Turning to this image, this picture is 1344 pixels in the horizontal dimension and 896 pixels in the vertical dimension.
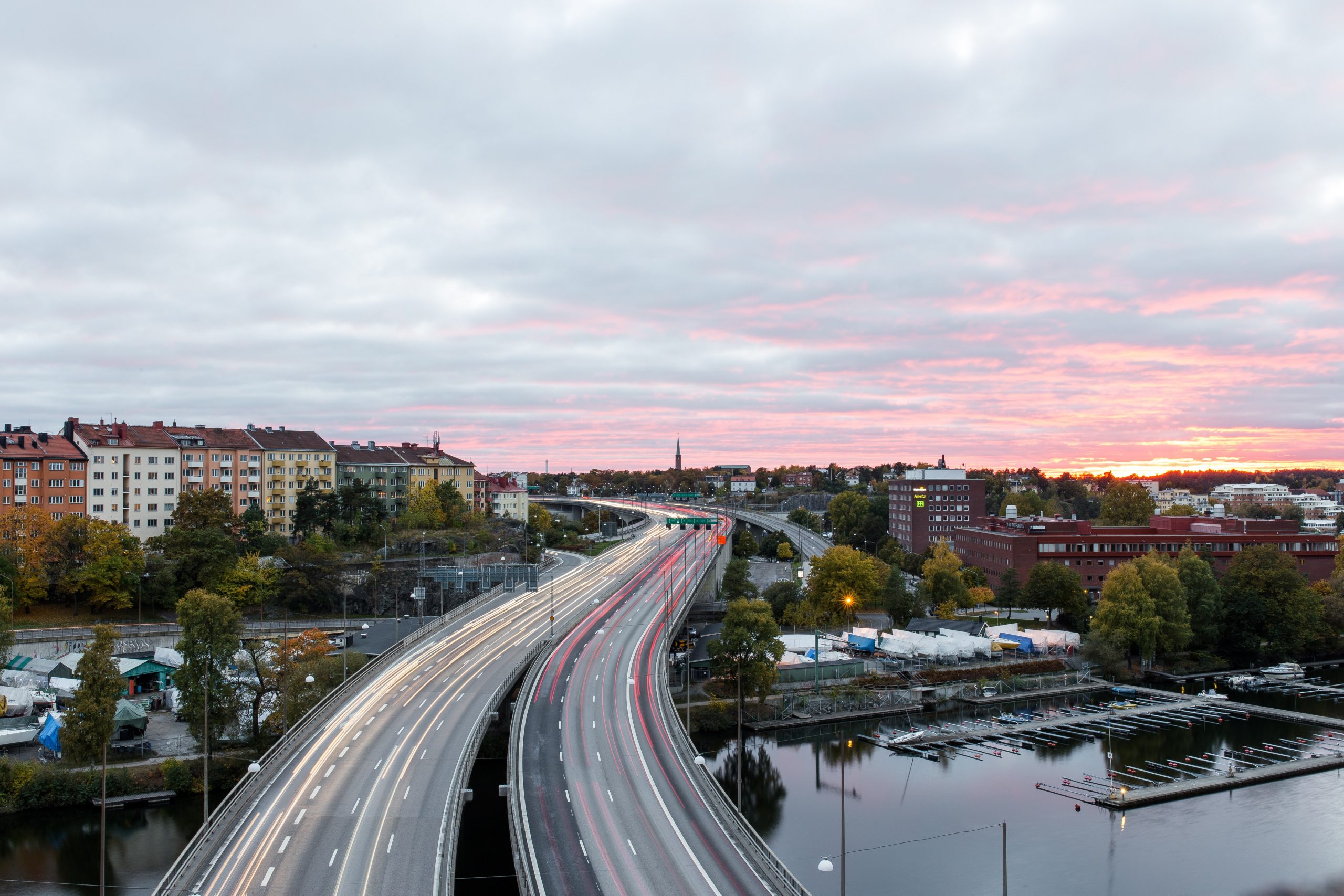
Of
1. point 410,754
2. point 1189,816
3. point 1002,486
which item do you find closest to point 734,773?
point 410,754

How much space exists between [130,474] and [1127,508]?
12762 cm

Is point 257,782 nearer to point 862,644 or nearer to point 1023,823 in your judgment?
point 1023,823

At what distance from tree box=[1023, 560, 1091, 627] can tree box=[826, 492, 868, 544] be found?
52.4 m

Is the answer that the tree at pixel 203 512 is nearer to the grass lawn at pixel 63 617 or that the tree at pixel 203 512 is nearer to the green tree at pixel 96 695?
the grass lawn at pixel 63 617

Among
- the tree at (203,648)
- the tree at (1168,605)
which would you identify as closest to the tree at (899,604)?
the tree at (1168,605)

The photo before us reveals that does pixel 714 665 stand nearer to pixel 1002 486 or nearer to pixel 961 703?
pixel 961 703

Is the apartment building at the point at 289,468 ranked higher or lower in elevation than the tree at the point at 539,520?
higher

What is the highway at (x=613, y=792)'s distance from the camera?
25.8 metres

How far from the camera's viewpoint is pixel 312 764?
33812mm

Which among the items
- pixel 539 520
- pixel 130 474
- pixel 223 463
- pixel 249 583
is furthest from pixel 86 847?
pixel 539 520

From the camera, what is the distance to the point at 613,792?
32500 millimetres

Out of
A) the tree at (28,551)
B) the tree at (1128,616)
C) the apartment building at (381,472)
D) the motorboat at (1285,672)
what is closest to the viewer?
the tree at (28,551)

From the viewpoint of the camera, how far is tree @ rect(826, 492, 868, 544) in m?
138

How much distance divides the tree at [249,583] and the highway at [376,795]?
24393mm
